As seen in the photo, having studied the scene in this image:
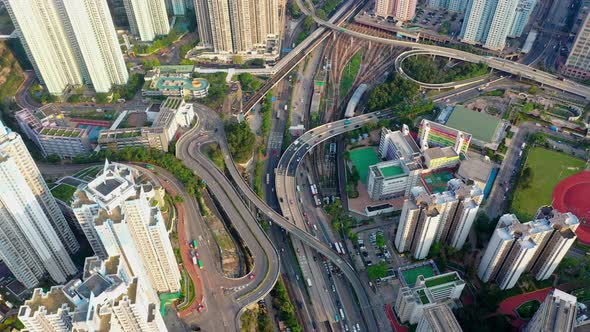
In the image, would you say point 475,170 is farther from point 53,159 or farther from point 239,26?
point 53,159

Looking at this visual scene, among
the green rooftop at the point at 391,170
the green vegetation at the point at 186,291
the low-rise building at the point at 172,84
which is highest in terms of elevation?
the low-rise building at the point at 172,84

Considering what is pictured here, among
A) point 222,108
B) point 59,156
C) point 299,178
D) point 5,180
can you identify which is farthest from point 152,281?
point 222,108

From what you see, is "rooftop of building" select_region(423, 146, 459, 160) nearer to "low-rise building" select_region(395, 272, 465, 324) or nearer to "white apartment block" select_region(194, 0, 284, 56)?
"low-rise building" select_region(395, 272, 465, 324)

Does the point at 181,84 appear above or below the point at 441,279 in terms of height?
above

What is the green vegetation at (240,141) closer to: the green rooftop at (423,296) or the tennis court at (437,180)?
the tennis court at (437,180)

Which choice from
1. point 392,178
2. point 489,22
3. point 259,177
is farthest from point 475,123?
point 259,177

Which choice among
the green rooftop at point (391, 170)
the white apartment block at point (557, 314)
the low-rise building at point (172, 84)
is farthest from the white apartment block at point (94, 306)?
the low-rise building at point (172, 84)

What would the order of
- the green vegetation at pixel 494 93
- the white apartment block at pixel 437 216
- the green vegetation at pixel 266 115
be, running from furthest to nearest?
the green vegetation at pixel 494 93, the green vegetation at pixel 266 115, the white apartment block at pixel 437 216
